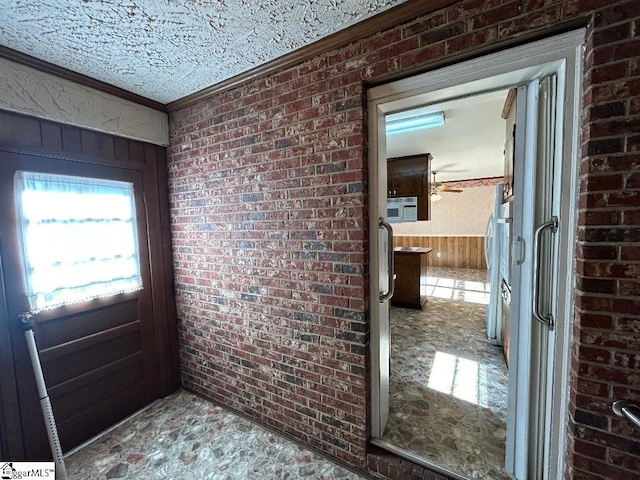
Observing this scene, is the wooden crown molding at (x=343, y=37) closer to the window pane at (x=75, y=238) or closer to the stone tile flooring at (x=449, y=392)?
the window pane at (x=75, y=238)

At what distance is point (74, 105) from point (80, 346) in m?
1.64

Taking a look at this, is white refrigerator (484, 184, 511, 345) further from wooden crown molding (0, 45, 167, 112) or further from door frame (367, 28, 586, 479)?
wooden crown molding (0, 45, 167, 112)

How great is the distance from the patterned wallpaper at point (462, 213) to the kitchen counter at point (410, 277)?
3.87 m

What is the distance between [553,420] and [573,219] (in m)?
0.91

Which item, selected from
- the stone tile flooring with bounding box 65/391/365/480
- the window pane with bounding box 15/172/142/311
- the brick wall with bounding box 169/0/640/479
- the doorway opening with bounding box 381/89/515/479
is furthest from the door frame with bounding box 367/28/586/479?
the window pane with bounding box 15/172/142/311

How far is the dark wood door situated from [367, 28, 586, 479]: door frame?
2057mm

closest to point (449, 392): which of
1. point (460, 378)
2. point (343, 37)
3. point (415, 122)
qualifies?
point (460, 378)

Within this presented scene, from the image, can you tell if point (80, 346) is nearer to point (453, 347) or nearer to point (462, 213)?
point (453, 347)

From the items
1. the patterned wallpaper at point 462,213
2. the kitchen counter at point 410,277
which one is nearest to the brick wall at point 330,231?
the kitchen counter at point 410,277

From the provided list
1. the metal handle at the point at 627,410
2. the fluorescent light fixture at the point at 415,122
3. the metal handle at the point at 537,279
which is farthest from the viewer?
the fluorescent light fixture at the point at 415,122

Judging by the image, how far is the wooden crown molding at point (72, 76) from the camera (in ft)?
4.79

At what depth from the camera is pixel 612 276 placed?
956 mm

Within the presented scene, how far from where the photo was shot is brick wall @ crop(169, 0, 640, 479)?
0.94 metres

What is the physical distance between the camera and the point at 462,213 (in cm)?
806
